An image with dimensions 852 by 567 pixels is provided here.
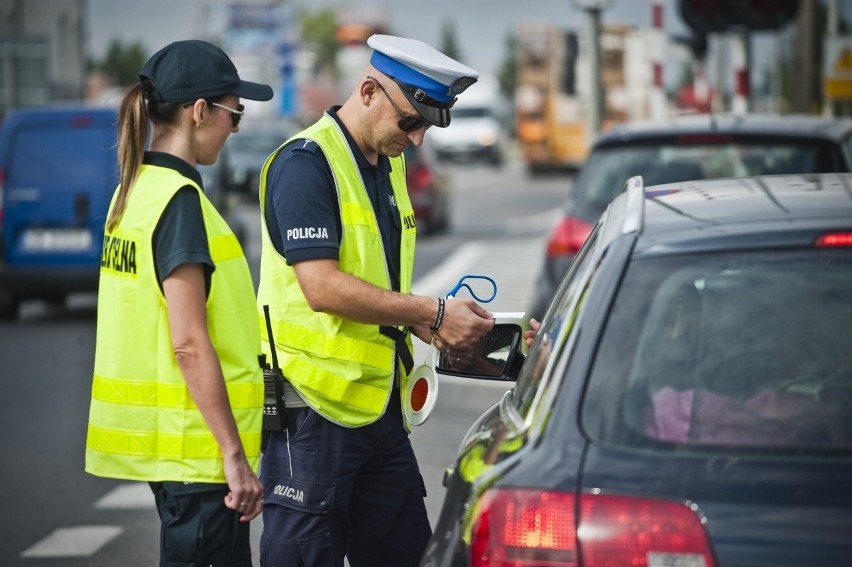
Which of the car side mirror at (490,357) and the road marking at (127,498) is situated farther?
the road marking at (127,498)

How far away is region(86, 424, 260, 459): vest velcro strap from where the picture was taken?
3.55 metres

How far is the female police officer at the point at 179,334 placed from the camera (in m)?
3.50

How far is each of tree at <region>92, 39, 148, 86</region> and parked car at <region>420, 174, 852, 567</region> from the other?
137959 millimetres

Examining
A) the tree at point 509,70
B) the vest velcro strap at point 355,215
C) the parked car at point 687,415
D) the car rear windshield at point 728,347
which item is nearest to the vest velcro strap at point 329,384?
the vest velcro strap at point 355,215

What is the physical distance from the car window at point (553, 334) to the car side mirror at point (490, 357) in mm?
357

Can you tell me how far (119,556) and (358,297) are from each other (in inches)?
112

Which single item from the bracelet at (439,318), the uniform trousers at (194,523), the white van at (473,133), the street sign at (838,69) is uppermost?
the white van at (473,133)

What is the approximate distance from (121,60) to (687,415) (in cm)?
14645

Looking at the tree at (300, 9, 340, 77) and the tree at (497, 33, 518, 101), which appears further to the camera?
the tree at (300, 9, 340, 77)

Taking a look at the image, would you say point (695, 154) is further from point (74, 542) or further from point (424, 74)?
point (424, 74)

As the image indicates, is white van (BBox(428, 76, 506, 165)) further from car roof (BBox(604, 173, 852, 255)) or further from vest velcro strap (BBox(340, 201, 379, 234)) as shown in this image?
car roof (BBox(604, 173, 852, 255))

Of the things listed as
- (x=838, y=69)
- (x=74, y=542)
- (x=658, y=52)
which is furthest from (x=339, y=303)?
(x=838, y=69)

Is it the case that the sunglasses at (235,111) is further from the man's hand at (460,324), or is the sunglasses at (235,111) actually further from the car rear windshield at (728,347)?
the car rear windshield at (728,347)

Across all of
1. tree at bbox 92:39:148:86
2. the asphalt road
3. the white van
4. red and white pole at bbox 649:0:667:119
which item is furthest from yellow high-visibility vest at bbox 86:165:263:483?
tree at bbox 92:39:148:86
